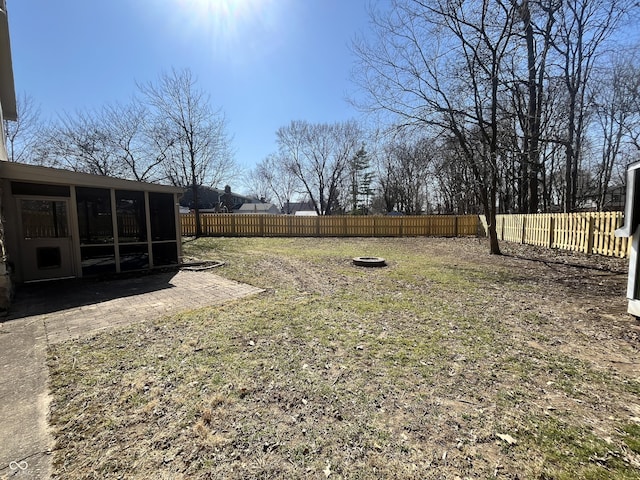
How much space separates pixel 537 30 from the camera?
10375 millimetres

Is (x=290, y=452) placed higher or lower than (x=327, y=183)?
lower

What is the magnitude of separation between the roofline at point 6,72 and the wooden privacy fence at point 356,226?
11043mm

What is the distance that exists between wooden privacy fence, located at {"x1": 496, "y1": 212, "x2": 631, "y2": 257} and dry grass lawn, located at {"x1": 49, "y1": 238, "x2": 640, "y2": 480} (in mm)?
5329

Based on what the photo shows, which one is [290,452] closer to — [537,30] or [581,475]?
[581,475]

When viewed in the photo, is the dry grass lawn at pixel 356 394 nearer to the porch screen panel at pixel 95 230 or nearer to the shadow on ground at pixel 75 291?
the shadow on ground at pixel 75 291

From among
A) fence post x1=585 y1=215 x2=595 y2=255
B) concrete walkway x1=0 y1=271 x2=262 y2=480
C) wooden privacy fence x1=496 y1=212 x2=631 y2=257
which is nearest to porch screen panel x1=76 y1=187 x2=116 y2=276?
concrete walkway x1=0 y1=271 x2=262 y2=480

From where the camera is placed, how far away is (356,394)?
2426mm

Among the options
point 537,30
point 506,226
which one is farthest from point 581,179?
point 537,30

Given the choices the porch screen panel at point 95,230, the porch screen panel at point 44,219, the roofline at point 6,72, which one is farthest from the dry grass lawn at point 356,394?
the roofline at point 6,72

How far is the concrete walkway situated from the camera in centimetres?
187

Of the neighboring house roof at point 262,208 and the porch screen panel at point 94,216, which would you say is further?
the neighboring house roof at point 262,208

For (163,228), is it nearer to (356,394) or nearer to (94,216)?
(94,216)

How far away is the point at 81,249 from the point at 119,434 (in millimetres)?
6343

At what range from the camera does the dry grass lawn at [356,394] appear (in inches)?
68.9
